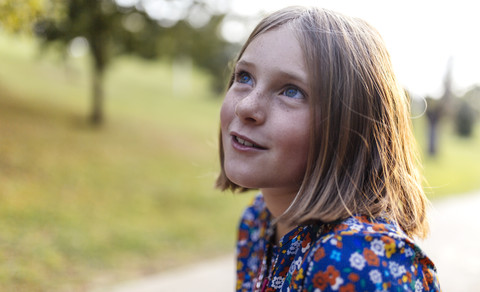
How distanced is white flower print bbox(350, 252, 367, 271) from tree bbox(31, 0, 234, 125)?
31.6ft

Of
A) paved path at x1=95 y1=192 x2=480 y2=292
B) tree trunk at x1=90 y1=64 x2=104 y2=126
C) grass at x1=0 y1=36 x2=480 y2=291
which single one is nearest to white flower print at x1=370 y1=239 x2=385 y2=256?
grass at x1=0 y1=36 x2=480 y2=291

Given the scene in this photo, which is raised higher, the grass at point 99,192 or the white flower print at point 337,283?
the grass at point 99,192

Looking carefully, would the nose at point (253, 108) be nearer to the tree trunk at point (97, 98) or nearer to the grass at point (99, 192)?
the grass at point (99, 192)

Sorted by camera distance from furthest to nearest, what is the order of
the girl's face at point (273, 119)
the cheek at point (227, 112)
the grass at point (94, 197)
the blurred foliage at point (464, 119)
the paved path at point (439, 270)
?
the blurred foliage at point (464, 119) → the grass at point (94, 197) → the paved path at point (439, 270) → the cheek at point (227, 112) → the girl's face at point (273, 119)

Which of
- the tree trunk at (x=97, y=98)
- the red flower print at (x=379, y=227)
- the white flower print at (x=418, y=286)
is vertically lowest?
the white flower print at (x=418, y=286)

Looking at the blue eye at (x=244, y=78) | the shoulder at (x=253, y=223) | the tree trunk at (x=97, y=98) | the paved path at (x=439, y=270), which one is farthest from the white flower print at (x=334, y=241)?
the tree trunk at (x=97, y=98)

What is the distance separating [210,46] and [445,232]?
318 inches

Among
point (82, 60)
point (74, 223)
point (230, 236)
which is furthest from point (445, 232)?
point (82, 60)

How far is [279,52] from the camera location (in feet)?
4.20

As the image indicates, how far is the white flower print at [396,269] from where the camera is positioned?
3.49ft

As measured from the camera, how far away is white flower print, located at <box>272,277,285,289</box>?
1323mm

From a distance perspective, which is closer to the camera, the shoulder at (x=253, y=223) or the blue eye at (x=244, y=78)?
the blue eye at (x=244, y=78)

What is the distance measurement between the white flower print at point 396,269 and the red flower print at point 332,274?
133mm

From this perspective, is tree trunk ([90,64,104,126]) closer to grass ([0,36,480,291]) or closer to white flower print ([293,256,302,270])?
grass ([0,36,480,291])
